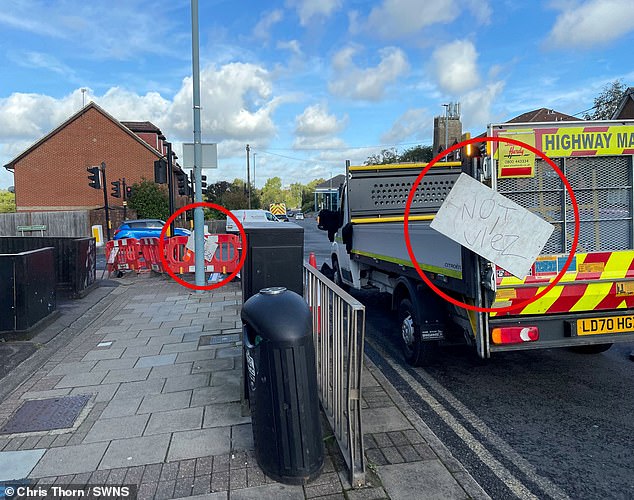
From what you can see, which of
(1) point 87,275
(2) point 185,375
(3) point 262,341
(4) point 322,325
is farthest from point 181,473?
(1) point 87,275

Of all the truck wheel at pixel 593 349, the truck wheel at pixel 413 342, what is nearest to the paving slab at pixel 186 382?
the truck wheel at pixel 413 342

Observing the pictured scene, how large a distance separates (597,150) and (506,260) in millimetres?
1367

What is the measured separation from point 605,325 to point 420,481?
2501 millimetres

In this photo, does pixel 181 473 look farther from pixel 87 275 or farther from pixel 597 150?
pixel 87 275

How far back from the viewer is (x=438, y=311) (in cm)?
529

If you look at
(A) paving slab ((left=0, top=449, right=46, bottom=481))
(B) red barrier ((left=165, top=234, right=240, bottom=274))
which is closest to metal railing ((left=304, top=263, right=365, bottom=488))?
(A) paving slab ((left=0, top=449, right=46, bottom=481))

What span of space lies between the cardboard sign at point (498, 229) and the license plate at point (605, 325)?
35.8 inches

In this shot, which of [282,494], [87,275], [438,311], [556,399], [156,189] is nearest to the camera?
[282,494]

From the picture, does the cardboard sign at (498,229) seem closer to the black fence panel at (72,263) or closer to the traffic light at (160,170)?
the black fence panel at (72,263)

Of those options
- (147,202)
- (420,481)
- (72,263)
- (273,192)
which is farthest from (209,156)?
(273,192)

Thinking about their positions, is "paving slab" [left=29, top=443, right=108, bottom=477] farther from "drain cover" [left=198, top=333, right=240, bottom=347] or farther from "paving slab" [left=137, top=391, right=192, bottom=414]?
"drain cover" [left=198, top=333, right=240, bottom=347]

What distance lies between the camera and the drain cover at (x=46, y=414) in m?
4.18

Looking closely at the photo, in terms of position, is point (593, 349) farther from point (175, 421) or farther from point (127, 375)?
point (127, 375)

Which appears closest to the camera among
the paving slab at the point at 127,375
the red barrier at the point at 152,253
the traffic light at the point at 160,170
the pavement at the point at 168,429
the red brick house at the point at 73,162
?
the pavement at the point at 168,429
